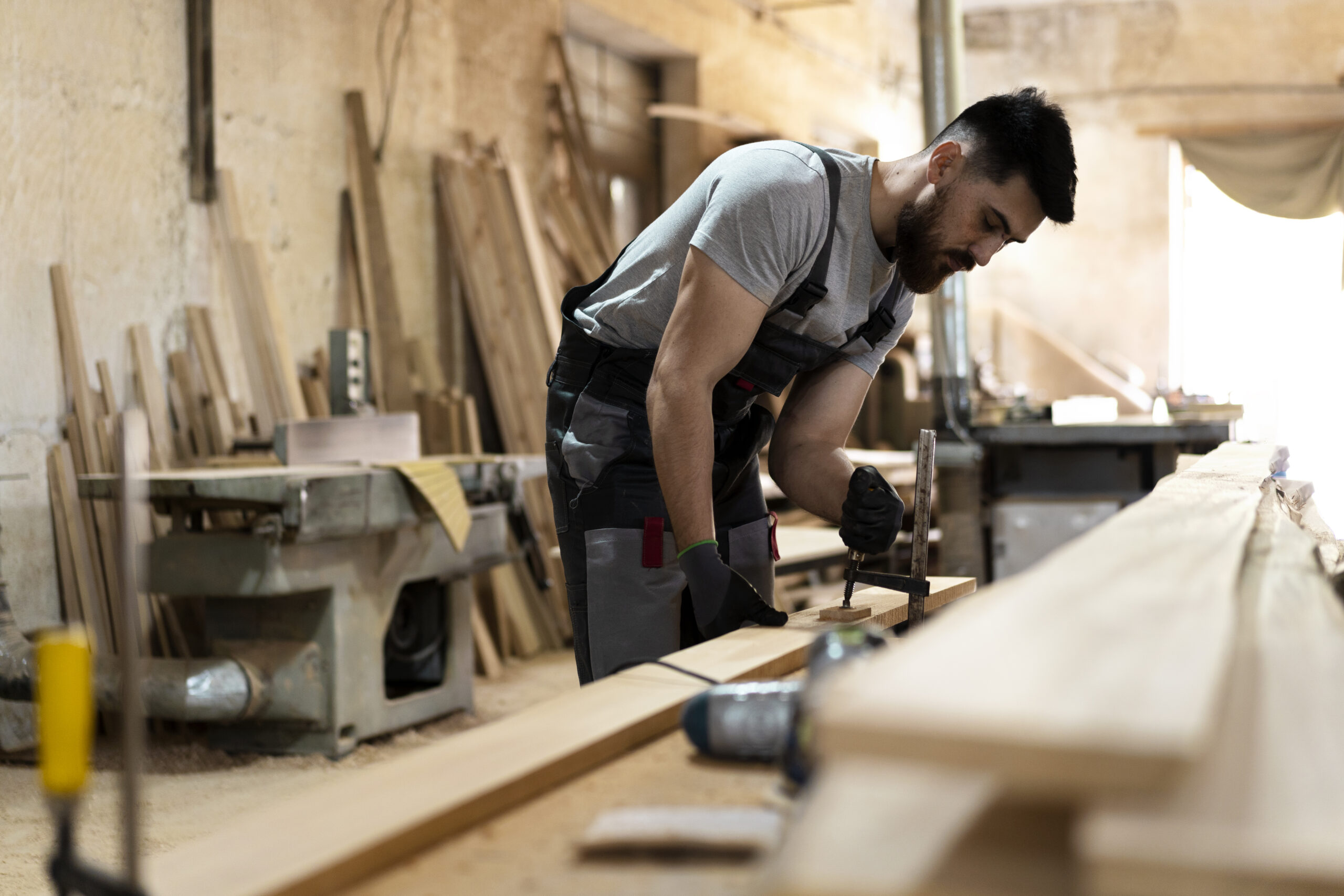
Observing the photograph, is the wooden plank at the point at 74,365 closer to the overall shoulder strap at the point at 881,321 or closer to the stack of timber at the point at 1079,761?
the overall shoulder strap at the point at 881,321

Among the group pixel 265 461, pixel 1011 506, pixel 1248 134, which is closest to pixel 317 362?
pixel 265 461

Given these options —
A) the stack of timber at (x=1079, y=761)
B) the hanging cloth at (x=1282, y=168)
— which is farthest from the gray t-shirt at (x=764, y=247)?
the hanging cloth at (x=1282, y=168)

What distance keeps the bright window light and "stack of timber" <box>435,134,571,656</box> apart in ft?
26.2

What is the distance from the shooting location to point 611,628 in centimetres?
215

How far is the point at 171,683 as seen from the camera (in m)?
3.56

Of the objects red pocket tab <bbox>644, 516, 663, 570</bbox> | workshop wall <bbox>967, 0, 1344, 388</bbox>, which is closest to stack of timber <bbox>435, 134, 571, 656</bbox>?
red pocket tab <bbox>644, 516, 663, 570</bbox>

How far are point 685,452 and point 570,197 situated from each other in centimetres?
513

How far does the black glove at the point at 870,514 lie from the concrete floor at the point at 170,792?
6.38ft

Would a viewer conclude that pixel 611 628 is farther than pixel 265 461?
No

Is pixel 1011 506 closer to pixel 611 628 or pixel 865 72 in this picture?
pixel 611 628

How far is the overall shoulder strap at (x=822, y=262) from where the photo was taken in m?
2.07

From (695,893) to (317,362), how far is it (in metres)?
4.61

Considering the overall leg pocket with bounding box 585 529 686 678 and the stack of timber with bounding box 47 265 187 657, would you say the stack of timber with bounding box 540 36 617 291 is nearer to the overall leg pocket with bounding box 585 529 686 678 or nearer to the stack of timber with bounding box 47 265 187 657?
the stack of timber with bounding box 47 265 187 657

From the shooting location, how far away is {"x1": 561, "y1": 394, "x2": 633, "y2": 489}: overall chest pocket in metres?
2.16
